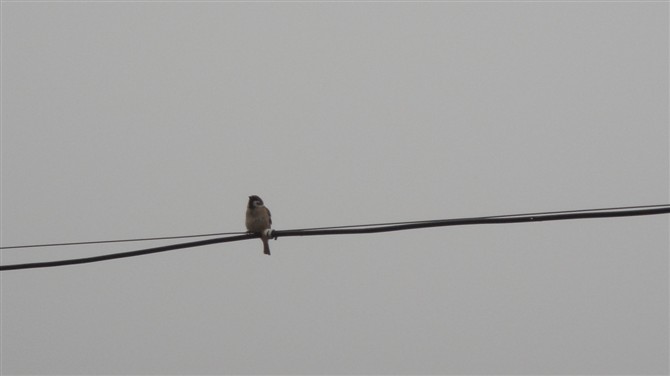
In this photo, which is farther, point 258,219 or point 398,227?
point 258,219

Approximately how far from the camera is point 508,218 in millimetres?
7828

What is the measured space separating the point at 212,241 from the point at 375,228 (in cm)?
172

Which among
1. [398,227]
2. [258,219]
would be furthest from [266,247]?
[398,227]

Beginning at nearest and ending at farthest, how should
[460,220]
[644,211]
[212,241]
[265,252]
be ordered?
[644,211], [460,220], [212,241], [265,252]

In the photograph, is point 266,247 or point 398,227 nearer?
point 398,227

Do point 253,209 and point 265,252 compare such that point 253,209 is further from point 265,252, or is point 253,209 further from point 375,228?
point 375,228

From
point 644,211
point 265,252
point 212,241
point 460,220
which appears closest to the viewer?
point 644,211

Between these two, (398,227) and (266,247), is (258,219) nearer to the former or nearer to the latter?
(266,247)

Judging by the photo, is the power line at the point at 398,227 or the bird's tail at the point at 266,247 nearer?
the power line at the point at 398,227

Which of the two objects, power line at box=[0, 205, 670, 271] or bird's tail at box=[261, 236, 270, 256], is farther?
bird's tail at box=[261, 236, 270, 256]

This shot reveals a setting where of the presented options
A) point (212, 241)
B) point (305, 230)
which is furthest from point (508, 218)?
point (212, 241)

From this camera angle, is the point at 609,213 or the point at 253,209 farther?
the point at 253,209

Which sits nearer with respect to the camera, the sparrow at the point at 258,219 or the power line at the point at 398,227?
the power line at the point at 398,227

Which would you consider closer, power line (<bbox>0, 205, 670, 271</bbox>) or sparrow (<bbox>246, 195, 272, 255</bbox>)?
power line (<bbox>0, 205, 670, 271</bbox>)
